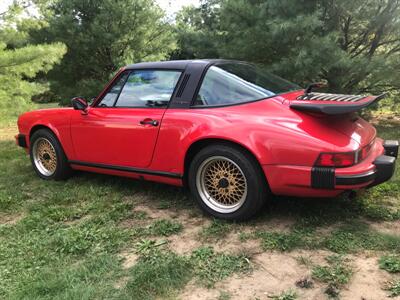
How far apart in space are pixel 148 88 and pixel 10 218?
1809 millimetres

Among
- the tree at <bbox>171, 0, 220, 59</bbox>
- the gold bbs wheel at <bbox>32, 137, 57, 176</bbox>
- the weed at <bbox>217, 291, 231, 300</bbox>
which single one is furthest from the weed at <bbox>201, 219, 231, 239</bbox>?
the tree at <bbox>171, 0, 220, 59</bbox>

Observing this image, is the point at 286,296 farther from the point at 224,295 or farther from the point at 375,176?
the point at 375,176

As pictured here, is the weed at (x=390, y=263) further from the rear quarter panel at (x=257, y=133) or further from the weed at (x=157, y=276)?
the weed at (x=157, y=276)

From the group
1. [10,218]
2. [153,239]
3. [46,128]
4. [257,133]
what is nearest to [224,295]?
[153,239]

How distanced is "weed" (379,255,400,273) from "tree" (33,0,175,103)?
25.5 ft

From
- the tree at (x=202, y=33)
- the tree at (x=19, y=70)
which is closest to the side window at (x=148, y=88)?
the tree at (x=19, y=70)

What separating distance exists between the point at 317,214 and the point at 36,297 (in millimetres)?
2290

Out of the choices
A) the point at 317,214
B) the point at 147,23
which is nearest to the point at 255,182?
the point at 317,214

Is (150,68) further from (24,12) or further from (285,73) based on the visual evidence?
(24,12)

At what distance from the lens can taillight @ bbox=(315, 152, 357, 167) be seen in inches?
121

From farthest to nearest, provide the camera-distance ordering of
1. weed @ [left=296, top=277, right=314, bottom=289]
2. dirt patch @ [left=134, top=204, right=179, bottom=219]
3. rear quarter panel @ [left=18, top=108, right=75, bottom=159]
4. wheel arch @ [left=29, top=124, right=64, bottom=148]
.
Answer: wheel arch @ [left=29, top=124, right=64, bottom=148] → rear quarter panel @ [left=18, top=108, right=75, bottom=159] → dirt patch @ [left=134, top=204, right=179, bottom=219] → weed @ [left=296, top=277, right=314, bottom=289]

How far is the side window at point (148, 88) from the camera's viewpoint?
13.2 ft

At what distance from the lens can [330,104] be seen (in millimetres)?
3244

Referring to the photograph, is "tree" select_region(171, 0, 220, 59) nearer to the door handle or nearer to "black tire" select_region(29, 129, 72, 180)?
"black tire" select_region(29, 129, 72, 180)
